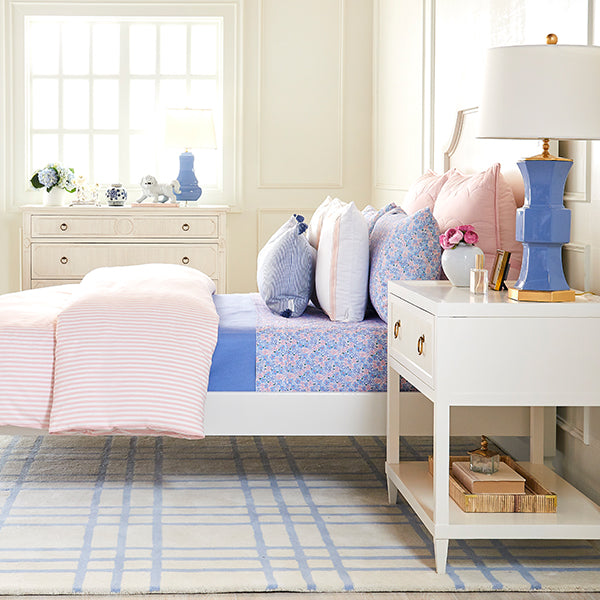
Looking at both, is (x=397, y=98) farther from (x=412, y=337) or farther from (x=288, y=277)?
(x=412, y=337)

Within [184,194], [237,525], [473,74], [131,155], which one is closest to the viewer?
[237,525]

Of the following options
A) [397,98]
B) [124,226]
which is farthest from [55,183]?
[397,98]

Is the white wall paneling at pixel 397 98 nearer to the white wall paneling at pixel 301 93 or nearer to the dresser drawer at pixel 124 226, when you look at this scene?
the white wall paneling at pixel 301 93

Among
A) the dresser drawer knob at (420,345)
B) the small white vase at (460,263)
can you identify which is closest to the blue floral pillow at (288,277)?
the small white vase at (460,263)

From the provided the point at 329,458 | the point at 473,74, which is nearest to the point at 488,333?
the point at 329,458

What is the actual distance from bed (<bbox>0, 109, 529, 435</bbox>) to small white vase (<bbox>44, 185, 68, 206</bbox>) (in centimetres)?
304

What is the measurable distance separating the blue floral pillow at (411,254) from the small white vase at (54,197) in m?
3.25

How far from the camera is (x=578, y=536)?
216 cm

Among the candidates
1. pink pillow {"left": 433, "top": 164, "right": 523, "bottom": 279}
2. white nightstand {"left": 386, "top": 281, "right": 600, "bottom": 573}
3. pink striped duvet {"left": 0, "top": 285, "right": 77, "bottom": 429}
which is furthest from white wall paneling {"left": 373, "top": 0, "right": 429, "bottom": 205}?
white nightstand {"left": 386, "top": 281, "right": 600, "bottom": 573}

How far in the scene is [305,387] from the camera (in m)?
2.80

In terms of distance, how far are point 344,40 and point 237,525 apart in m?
4.14

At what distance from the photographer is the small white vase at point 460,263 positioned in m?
2.49

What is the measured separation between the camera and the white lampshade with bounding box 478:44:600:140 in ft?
6.86

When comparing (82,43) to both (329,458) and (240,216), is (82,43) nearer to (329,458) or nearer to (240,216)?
(240,216)
